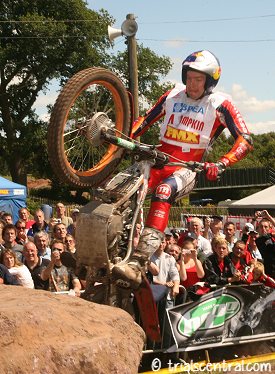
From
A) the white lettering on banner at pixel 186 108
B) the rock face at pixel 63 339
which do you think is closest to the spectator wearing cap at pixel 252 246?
the white lettering on banner at pixel 186 108

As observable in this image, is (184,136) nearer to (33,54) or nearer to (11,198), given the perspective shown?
(11,198)

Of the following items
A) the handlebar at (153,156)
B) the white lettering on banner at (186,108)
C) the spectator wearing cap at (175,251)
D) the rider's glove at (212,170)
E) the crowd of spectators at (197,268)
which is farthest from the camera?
the spectator wearing cap at (175,251)

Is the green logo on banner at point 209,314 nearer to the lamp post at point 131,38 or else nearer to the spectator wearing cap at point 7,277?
the spectator wearing cap at point 7,277

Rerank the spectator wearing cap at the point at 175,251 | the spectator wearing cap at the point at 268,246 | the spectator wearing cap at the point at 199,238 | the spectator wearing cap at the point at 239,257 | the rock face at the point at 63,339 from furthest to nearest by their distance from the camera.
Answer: the spectator wearing cap at the point at 199,238 → the spectator wearing cap at the point at 268,246 → the spectator wearing cap at the point at 239,257 → the spectator wearing cap at the point at 175,251 → the rock face at the point at 63,339

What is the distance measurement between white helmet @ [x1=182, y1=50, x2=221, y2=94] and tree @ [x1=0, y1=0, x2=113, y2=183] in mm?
25727

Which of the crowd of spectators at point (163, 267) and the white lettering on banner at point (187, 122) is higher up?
the white lettering on banner at point (187, 122)

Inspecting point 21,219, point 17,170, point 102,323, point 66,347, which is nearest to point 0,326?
point 66,347

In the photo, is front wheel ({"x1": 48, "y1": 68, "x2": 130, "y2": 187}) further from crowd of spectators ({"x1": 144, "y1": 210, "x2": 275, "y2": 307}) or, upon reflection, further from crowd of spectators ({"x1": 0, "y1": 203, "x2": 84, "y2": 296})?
crowd of spectators ({"x1": 144, "y1": 210, "x2": 275, "y2": 307})

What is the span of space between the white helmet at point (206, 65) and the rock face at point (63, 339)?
3.58 metres

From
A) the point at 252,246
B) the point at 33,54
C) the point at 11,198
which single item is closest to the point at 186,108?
the point at 252,246

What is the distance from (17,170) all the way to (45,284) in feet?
89.3

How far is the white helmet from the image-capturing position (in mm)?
7469

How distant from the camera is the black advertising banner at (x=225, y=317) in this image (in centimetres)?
760

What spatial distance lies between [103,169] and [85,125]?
629mm
